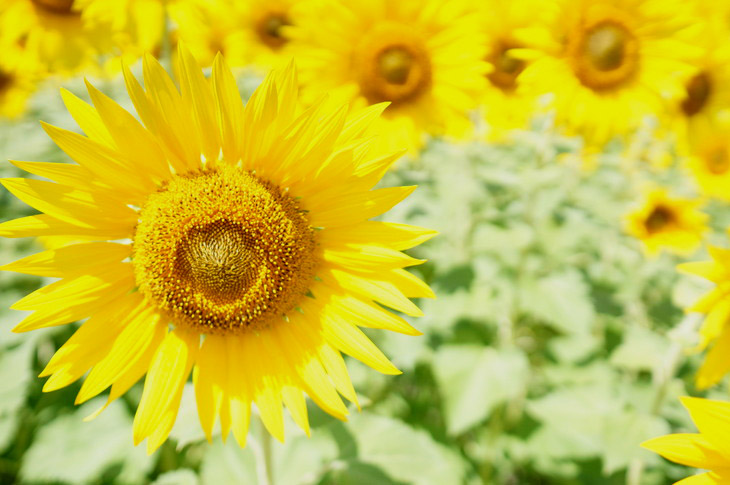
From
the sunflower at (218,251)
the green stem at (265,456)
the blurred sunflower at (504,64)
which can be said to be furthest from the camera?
the blurred sunflower at (504,64)

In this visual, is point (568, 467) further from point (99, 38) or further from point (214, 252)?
point (99, 38)

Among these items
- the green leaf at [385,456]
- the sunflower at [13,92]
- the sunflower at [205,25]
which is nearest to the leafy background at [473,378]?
the green leaf at [385,456]

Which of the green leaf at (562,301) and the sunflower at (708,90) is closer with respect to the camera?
the green leaf at (562,301)

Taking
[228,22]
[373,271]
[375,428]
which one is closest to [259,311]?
[373,271]

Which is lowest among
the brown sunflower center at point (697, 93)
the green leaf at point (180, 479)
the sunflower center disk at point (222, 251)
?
the green leaf at point (180, 479)

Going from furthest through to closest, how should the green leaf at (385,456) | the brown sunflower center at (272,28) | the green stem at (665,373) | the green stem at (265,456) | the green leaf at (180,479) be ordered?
1. the brown sunflower center at (272,28)
2. the green stem at (665,373)
3. the green leaf at (385,456)
4. the green leaf at (180,479)
5. the green stem at (265,456)

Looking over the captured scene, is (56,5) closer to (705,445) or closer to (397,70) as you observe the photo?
(397,70)

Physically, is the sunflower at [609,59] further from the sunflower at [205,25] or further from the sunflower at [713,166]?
the sunflower at [713,166]
